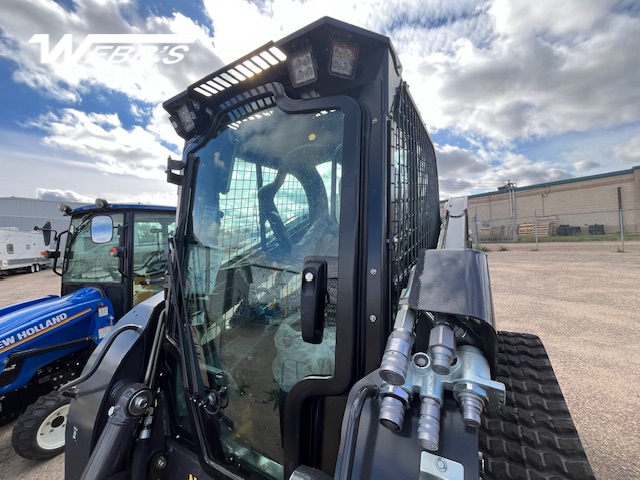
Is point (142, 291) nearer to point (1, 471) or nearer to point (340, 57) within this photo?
point (1, 471)

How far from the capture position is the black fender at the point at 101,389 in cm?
172

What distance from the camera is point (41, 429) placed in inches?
116

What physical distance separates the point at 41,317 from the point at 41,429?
108 cm

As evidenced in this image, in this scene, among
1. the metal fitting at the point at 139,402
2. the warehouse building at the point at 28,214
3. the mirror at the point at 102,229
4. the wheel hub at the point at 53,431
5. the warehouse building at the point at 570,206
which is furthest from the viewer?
the warehouse building at the point at 28,214

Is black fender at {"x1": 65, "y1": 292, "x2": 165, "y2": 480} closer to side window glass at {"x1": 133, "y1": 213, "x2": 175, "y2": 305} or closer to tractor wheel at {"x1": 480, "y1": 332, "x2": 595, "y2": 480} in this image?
tractor wheel at {"x1": 480, "y1": 332, "x2": 595, "y2": 480}

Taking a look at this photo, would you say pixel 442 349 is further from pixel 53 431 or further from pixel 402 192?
pixel 53 431

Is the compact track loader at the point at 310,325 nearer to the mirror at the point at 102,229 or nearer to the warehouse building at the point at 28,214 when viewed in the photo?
the mirror at the point at 102,229

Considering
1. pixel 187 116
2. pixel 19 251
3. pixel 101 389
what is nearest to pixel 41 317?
pixel 101 389

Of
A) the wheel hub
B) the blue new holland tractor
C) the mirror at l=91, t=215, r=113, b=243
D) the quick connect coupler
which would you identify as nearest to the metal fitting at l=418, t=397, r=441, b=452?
the quick connect coupler

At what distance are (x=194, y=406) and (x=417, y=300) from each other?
4.34 ft

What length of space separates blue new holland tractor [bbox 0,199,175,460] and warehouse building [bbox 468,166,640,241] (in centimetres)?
2234

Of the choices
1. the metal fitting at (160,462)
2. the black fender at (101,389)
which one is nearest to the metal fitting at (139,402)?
the black fender at (101,389)

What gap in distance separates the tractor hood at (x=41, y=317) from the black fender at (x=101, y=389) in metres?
1.92

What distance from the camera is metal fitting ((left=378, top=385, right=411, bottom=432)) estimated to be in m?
0.92
